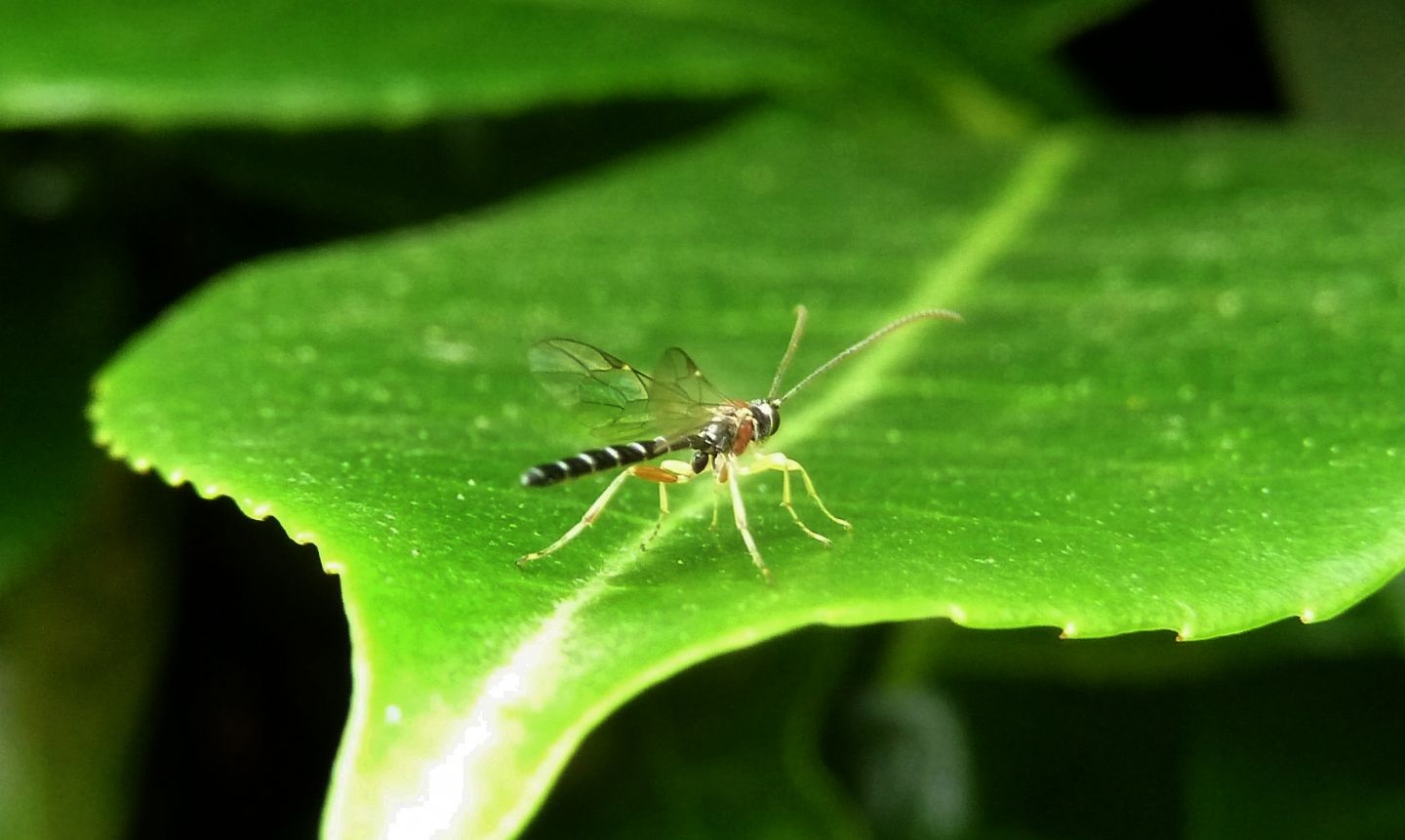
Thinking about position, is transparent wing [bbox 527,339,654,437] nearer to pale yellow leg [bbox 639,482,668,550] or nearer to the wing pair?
the wing pair

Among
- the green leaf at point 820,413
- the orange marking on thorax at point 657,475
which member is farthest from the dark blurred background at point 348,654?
the orange marking on thorax at point 657,475

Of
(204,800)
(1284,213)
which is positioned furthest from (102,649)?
(1284,213)

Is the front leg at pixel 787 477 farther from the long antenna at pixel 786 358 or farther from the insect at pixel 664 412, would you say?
the long antenna at pixel 786 358

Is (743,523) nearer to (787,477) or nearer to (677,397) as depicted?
(787,477)

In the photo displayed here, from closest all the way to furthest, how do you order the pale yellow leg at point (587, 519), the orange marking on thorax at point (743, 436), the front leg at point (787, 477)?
the pale yellow leg at point (587, 519) < the front leg at point (787, 477) < the orange marking on thorax at point (743, 436)

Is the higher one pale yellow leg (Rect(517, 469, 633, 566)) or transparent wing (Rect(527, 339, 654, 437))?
transparent wing (Rect(527, 339, 654, 437))

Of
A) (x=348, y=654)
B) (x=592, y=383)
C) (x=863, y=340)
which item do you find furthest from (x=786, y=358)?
(x=348, y=654)

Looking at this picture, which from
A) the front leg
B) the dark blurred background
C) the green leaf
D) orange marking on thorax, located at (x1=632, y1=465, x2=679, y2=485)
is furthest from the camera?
the dark blurred background

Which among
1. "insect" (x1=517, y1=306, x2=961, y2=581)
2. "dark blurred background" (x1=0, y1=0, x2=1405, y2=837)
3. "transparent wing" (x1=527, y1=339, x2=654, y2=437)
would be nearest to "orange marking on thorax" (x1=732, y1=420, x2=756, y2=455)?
"insect" (x1=517, y1=306, x2=961, y2=581)

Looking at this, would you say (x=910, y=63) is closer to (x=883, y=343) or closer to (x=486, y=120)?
(x=486, y=120)
